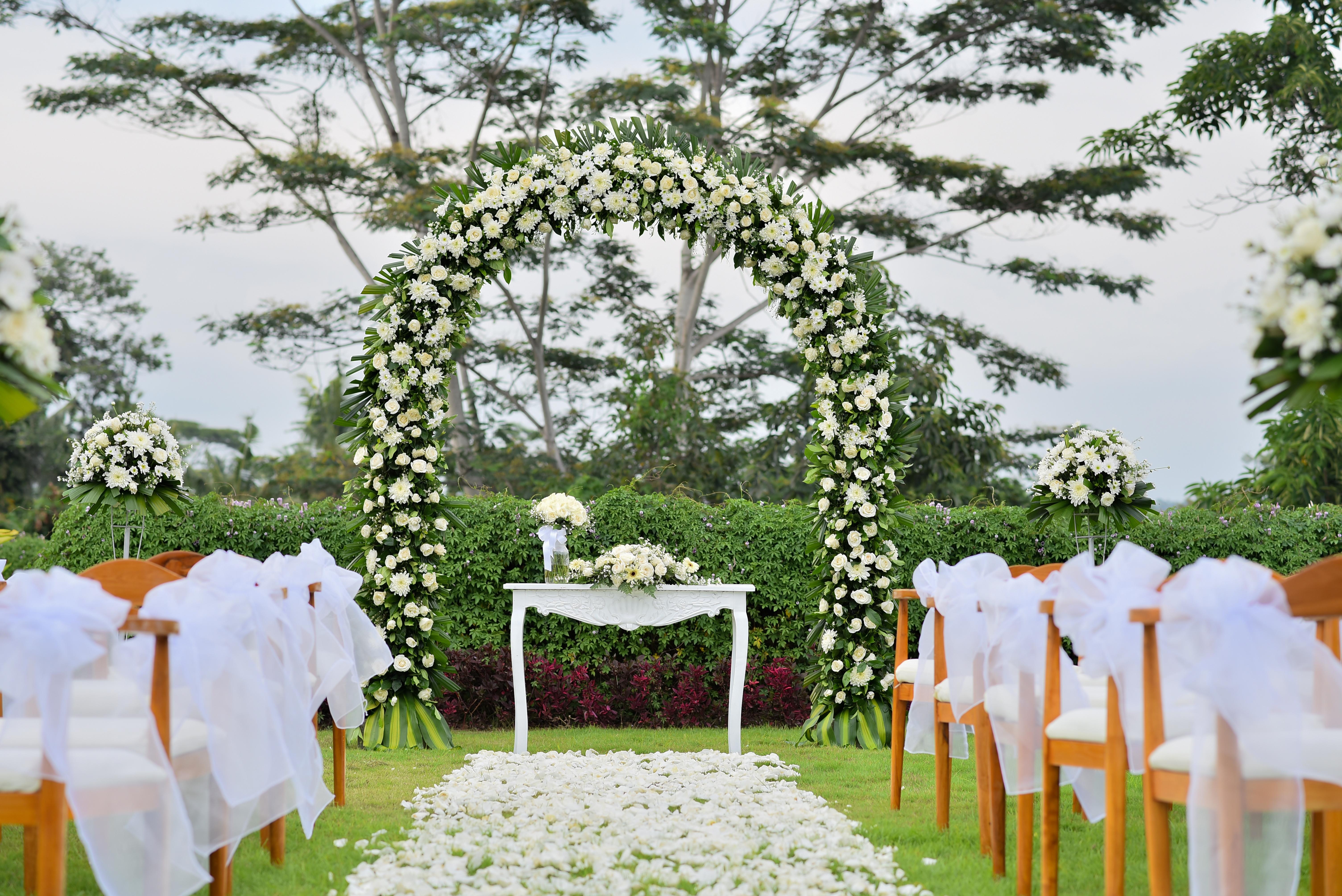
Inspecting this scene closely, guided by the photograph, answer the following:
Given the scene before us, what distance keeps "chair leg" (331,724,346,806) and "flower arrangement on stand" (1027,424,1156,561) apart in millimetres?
3980

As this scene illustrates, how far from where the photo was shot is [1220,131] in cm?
1285

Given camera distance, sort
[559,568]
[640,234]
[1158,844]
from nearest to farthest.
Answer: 1. [1158,844]
2. [559,568]
3. [640,234]

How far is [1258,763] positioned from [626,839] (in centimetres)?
219

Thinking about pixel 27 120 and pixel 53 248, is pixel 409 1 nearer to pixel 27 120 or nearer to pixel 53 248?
pixel 27 120

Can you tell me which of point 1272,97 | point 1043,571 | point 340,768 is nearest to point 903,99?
point 1272,97

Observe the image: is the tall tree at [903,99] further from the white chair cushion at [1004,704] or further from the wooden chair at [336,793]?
the white chair cushion at [1004,704]

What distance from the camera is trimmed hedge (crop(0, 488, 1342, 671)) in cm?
711

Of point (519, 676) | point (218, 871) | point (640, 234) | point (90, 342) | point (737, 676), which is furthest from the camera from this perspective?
point (90, 342)

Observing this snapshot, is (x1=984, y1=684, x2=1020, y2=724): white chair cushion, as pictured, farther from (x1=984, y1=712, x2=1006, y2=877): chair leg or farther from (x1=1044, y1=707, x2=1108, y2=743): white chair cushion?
(x1=1044, y1=707, x2=1108, y2=743): white chair cushion

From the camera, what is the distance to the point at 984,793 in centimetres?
372

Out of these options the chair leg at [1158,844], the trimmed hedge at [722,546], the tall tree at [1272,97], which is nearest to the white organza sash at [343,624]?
the chair leg at [1158,844]

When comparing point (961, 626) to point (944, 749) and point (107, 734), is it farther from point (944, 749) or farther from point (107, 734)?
point (107, 734)

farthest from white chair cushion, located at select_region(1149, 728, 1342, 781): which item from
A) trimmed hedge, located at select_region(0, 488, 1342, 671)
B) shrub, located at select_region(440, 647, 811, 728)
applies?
shrub, located at select_region(440, 647, 811, 728)

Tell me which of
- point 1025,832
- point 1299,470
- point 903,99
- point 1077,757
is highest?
point 903,99
